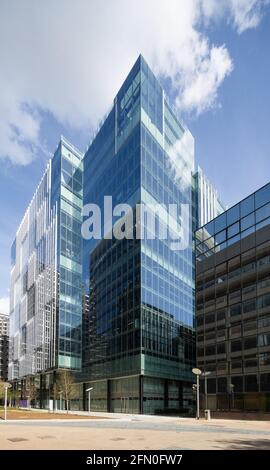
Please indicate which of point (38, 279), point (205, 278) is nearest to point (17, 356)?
point (38, 279)

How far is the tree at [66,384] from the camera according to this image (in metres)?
84.2

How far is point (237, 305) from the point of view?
53375mm

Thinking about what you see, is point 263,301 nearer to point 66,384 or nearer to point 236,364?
point 236,364

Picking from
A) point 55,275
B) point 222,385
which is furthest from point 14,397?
point 222,385

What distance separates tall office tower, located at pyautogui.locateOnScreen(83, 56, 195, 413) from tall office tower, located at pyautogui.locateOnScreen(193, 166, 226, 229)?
15.7 feet

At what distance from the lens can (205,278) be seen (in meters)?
59.8

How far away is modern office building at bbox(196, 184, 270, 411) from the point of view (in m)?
49.6

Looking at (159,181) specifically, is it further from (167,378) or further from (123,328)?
(167,378)

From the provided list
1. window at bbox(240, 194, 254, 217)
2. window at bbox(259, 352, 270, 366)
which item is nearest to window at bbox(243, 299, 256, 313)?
window at bbox(259, 352, 270, 366)

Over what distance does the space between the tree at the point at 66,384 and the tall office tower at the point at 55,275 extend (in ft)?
7.29

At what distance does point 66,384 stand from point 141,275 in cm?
2577

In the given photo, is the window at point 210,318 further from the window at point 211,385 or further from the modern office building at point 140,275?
the modern office building at point 140,275

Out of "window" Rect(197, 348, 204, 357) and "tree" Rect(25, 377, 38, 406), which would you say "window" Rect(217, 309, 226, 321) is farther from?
"tree" Rect(25, 377, 38, 406)

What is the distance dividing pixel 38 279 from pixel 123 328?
43.9 meters
